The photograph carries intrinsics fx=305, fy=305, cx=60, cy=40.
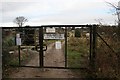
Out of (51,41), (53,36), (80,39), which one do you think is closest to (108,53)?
(53,36)

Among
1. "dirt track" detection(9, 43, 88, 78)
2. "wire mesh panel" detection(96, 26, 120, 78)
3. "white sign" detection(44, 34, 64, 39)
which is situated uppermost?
"white sign" detection(44, 34, 64, 39)

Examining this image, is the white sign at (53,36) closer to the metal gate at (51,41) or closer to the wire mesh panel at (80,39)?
the metal gate at (51,41)

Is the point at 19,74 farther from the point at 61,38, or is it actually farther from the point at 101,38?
the point at 101,38

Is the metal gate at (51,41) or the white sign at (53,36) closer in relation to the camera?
the metal gate at (51,41)

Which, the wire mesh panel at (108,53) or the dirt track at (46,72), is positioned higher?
the wire mesh panel at (108,53)

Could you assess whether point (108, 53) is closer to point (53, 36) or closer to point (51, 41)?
point (53, 36)

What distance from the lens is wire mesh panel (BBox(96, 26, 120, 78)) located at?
31.9 feet

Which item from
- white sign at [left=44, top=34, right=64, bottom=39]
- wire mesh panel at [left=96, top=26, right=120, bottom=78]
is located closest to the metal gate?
white sign at [left=44, top=34, right=64, bottom=39]

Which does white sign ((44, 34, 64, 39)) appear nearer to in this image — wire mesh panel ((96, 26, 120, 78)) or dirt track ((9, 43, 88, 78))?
dirt track ((9, 43, 88, 78))

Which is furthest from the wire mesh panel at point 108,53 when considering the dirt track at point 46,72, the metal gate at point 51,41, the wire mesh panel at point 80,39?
the wire mesh panel at point 80,39

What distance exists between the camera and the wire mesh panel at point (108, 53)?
9.71 m

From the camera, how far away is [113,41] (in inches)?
420

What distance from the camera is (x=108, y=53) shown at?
10430 mm

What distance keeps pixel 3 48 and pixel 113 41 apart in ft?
14.9
